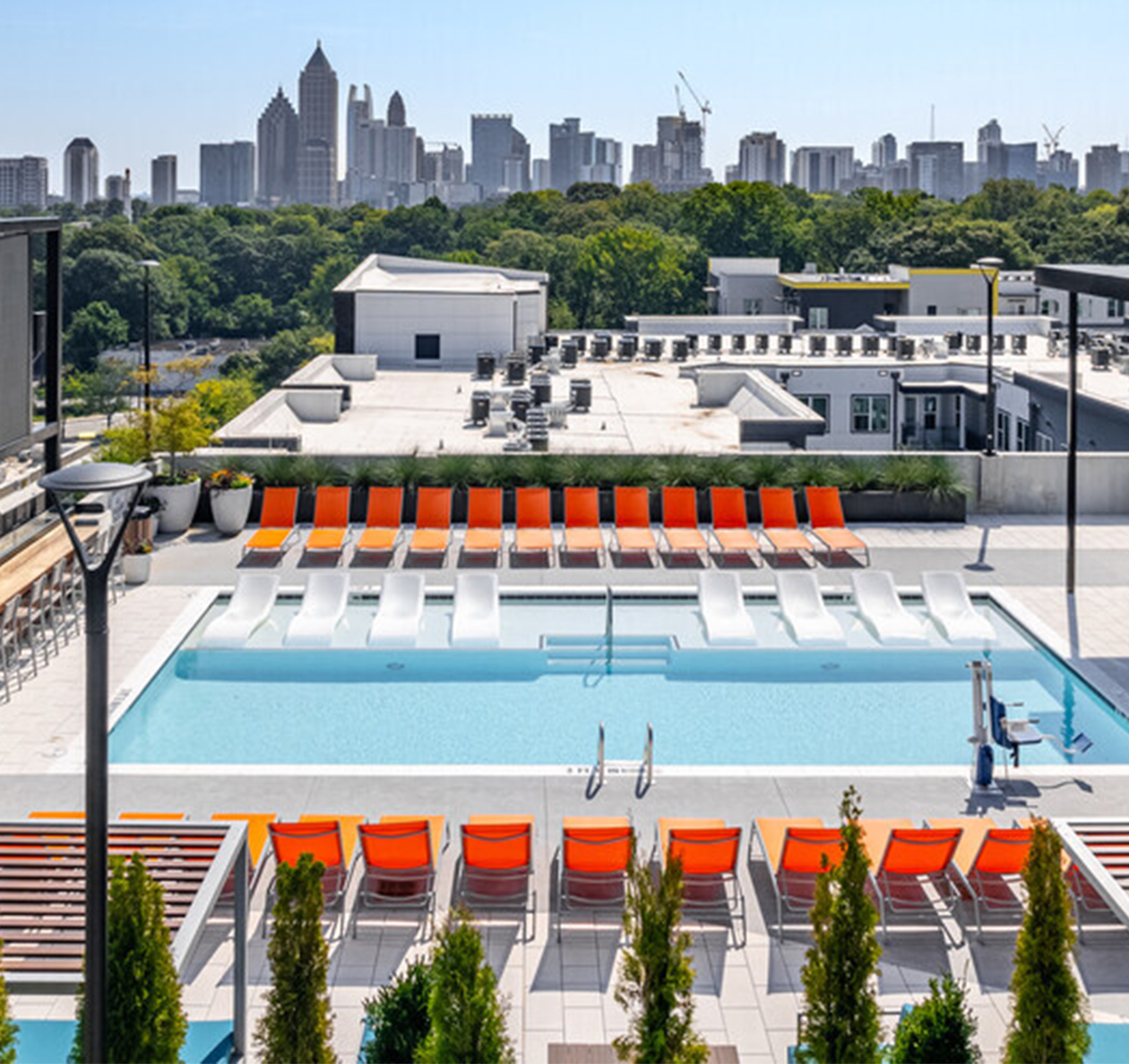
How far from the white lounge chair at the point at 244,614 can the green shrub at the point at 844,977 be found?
A: 9.71m

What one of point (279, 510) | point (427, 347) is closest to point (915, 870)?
point (279, 510)

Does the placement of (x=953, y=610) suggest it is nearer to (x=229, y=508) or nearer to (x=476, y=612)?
(x=476, y=612)

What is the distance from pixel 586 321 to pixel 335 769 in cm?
8510

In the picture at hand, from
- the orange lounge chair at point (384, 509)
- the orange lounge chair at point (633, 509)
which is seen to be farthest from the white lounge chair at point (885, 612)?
the orange lounge chair at point (384, 509)

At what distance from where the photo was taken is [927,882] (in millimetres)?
9375

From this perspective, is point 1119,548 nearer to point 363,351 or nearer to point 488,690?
point 488,690

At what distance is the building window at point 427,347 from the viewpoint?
3734cm

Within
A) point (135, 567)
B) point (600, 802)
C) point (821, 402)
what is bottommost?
point (600, 802)

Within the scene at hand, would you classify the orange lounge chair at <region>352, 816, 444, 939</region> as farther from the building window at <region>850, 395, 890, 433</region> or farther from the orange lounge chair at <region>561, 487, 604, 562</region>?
the building window at <region>850, 395, 890, 433</region>

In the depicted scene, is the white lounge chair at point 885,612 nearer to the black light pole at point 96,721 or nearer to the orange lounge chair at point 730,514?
the orange lounge chair at point 730,514

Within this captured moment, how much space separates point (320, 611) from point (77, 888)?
858cm

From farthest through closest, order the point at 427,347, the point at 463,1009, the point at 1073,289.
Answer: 1. the point at 427,347
2. the point at 1073,289
3. the point at 463,1009

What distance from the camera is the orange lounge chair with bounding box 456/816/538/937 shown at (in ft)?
30.1

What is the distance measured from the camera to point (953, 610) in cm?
1605
